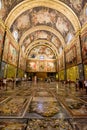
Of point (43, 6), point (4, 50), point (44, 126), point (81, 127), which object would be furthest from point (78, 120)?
point (43, 6)

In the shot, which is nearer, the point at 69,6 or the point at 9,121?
the point at 9,121

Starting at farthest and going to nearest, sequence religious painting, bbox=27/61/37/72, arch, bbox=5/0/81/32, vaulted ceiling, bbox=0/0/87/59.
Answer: religious painting, bbox=27/61/37/72 < arch, bbox=5/0/81/32 < vaulted ceiling, bbox=0/0/87/59

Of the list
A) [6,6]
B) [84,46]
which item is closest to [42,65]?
[84,46]

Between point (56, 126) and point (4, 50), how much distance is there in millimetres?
13765

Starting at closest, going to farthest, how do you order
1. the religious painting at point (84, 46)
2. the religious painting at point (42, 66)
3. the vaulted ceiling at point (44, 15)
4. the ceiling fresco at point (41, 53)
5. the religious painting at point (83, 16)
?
1. the religious painting at point (83, 16)
2. the religious painting at point (84, 46)
3. the vaulted ceiling at point (44, 15)
4. the religious painting at point (42, 66)
5. the ceiling fresco at point (41, 53)

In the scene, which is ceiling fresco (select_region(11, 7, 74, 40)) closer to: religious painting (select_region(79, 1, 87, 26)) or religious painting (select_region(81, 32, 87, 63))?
religious painting (select_region(79, 1, 87, 26))

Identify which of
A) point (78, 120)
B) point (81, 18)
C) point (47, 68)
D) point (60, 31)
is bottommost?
point (78, 120)

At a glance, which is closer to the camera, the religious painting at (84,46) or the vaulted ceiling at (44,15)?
the religious painting at (84,46)

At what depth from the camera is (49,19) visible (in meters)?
18.6

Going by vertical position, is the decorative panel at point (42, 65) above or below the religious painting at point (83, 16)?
below

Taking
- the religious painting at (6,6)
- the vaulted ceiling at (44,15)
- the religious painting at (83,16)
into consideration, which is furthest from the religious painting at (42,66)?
the religious painting at (6,6)

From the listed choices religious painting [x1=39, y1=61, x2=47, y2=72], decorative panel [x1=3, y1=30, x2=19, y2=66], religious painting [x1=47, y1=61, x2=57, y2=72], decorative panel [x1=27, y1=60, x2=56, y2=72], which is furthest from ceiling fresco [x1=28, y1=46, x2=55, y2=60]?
decorative panel [x1=3, y1=30, x2=19, y2=66]

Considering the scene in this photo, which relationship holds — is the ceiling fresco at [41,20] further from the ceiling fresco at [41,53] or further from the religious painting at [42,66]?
the religious painting at [42,66]

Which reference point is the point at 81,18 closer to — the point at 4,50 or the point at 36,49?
the point at 4,50
